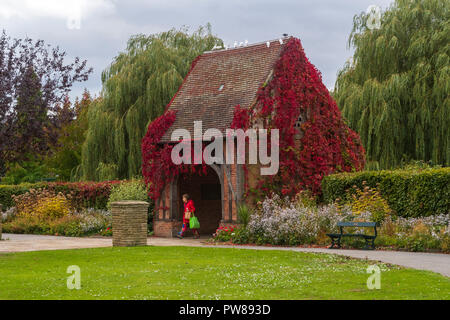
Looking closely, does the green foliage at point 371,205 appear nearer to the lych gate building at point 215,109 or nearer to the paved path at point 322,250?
the paved path at point 322,250

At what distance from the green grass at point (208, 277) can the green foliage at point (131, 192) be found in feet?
23.7

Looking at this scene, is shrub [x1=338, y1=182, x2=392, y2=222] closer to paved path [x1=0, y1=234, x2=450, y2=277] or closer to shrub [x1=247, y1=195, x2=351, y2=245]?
shrub [x1=247, y1=195, x2=351, y2=245]

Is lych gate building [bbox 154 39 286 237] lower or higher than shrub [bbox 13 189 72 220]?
higher

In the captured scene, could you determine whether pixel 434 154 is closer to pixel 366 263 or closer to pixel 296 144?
pixel 296 144

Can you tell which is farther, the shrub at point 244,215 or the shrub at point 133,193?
the shrub at point 133,193

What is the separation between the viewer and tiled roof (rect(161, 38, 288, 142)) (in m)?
22.2

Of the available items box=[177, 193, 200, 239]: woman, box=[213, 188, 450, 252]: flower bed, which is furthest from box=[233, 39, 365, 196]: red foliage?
box=[177, 193, 200, 239]: woman

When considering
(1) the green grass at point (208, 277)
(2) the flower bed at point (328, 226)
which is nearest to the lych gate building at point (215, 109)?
(2) the flower bed at point (328, 226)

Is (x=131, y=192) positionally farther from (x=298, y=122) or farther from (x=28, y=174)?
(x=28, y=174)

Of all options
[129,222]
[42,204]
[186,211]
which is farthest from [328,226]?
[42,204]

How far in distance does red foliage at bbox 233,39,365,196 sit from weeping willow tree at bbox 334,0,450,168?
7.46 feet

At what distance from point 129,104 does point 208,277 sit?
63.5 ft

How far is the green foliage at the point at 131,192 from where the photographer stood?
2305 cm

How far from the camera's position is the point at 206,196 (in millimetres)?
25344
